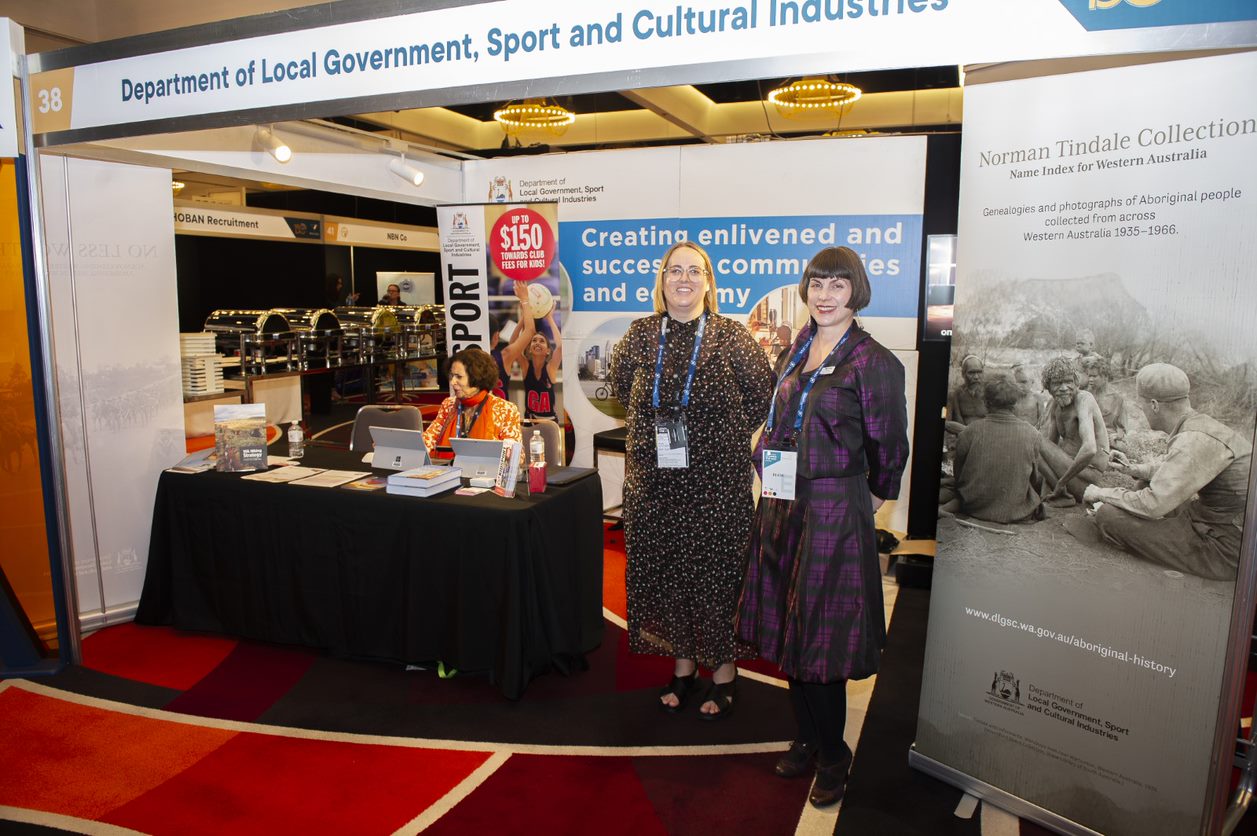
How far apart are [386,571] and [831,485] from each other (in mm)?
1971

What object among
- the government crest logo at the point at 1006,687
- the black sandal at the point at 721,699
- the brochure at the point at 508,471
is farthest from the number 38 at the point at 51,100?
the government crest logo at the point at 1006,687

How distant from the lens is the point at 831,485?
251 centimetres

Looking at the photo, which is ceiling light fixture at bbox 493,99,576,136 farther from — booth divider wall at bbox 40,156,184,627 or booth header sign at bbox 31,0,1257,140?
booth header sign at bbox 31,0,1257,140

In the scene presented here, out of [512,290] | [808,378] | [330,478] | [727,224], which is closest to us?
[808,378]

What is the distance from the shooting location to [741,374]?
3023 millimetres

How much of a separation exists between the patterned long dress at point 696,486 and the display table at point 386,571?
0.44 metres

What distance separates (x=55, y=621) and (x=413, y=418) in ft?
6.33

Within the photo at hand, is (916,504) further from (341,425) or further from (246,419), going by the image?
(341,425)

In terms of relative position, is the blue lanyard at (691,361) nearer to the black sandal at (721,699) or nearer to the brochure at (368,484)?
the black sandal at (721,699)

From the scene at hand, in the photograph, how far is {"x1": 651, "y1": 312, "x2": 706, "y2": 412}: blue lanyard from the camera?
2.99 m

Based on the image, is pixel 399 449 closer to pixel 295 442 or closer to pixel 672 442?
pixel 295 442

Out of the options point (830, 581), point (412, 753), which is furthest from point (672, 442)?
point (412, 753)

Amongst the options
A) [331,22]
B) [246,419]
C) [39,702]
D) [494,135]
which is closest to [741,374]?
[331,22]

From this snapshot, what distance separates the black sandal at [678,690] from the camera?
129 inches
